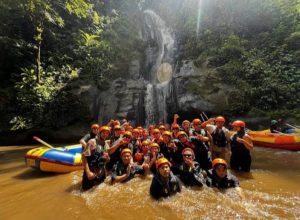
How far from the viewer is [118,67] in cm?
1928

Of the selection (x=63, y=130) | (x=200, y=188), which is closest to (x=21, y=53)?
(x=63, y=130)

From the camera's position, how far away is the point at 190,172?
4.78m

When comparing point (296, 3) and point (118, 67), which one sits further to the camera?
point (118, 67)

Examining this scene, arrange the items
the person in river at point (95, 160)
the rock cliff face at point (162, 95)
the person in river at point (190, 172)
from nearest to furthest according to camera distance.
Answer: the person in river at point (190, 172), the person in river at point (95, 160), the rock cliff face at point (162, 95)

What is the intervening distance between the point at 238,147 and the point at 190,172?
1566 mm

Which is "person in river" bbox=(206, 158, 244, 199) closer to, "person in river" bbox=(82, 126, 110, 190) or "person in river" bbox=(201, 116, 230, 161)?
"person in river" bbox=(201, 116, 230, 161)

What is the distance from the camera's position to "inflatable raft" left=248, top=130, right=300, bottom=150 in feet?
28.4

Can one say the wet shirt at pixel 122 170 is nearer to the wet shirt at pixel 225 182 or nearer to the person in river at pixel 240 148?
the wet shirt at pixel 225 182

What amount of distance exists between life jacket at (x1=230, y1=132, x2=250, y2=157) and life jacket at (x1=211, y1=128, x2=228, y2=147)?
0.73ft

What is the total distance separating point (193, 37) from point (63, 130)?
12127mm

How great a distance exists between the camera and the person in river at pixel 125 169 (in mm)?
5203

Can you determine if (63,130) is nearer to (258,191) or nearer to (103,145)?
(103,145)

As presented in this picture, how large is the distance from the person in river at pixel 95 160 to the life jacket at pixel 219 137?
8.68 feet

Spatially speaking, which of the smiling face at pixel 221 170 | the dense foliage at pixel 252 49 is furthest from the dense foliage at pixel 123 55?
the smiling face at pixel 221 170
